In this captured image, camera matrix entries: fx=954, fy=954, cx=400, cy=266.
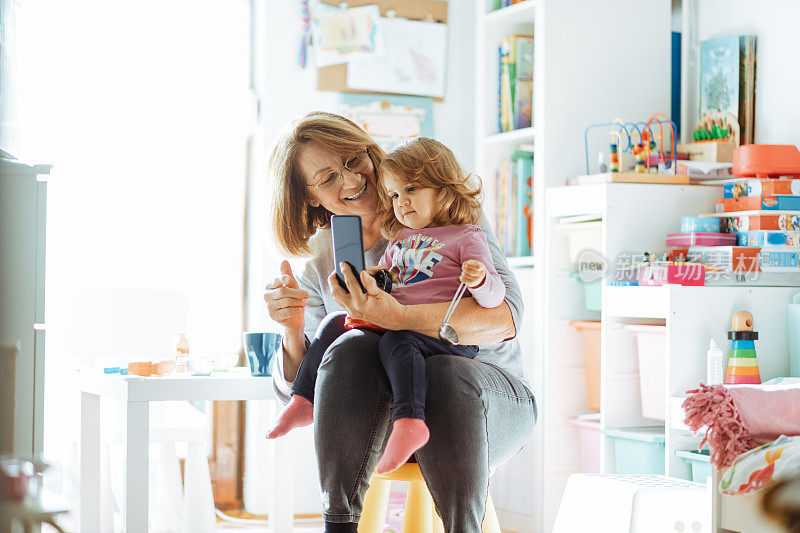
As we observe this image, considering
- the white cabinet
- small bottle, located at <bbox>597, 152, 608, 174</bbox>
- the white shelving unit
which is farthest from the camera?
small bottle, located at <bbox>597, 152, 608, 174</bbox>

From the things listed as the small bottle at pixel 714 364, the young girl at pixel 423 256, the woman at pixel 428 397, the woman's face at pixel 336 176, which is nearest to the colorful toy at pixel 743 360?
the small bottle at pixel 714 364

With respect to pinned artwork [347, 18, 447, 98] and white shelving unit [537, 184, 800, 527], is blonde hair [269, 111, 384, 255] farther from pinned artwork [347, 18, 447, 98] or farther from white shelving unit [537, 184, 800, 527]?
pinned artwork [347, 18, 447, 98]

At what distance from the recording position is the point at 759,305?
6.86ft

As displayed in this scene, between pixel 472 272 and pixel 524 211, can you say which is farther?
pixel 524 211

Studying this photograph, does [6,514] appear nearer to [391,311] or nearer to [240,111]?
[391,311]

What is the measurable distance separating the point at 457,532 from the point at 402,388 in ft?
0.66

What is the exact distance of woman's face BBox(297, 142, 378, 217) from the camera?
168cm

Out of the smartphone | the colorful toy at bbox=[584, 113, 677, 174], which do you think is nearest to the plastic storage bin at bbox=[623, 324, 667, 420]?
the colorful toy at bbox=[584, 113, 677, 174]

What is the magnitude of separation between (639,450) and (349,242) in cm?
113

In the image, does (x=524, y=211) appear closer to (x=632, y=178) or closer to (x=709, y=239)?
(x=632, y=178)

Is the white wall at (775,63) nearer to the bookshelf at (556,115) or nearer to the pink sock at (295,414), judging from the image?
the bookshelf at (556,115)

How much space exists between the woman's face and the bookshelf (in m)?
0.84

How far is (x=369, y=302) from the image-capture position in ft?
4.38

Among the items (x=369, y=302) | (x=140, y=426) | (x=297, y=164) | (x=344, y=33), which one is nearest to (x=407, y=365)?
(x=369, y=302)
